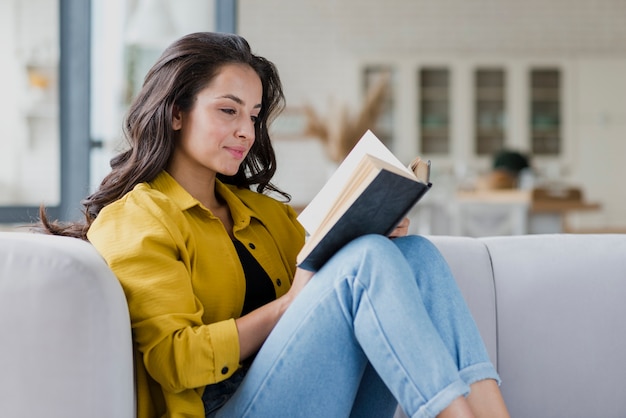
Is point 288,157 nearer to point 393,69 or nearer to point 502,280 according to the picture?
point 393,69

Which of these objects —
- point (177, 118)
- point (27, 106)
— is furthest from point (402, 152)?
point (177, 118)

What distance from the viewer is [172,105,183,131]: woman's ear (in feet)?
5.24

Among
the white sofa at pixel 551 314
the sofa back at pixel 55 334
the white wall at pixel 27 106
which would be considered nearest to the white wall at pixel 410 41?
the white wall at pixel 27 106

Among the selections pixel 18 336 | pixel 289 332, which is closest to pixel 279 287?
pixel 289 332

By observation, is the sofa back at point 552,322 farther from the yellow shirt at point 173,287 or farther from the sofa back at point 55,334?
the sofa back at point 55,334

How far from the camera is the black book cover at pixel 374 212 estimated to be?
1.27 meters

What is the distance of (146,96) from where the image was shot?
5.26 ft

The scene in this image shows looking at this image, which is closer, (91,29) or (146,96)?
(146,96)

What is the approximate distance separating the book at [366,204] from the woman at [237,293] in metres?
0.03

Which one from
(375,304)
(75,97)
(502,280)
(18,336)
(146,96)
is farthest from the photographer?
(75,97)

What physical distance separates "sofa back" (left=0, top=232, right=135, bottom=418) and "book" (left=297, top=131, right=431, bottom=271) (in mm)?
347

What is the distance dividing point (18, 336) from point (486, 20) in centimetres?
744

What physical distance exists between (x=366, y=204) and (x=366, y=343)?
213mm

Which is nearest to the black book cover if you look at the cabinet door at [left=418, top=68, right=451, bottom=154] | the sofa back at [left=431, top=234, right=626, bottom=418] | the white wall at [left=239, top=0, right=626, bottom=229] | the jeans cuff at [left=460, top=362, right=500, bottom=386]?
the jeans cuff at [left=460, top=362, right=500, bottom=386]
